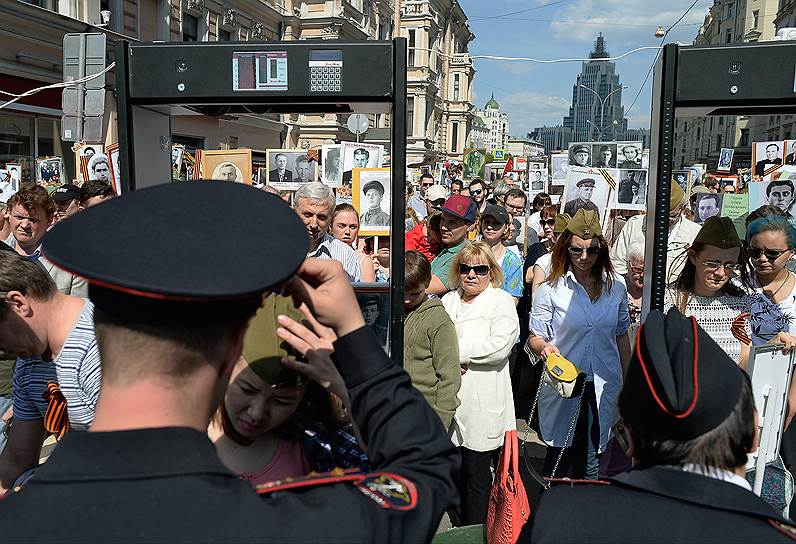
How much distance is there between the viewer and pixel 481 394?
3.84m

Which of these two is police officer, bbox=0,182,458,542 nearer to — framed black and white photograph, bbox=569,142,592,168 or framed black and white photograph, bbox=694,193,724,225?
framed black and white photograph, bbox=694,193,724,225

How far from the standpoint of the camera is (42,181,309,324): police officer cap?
99cm

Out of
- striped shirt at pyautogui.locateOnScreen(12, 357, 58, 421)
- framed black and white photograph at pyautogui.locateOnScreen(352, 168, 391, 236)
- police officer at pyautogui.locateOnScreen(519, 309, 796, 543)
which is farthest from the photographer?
framed black and white photograph at pyautogui.locateOnScreen(352, 168, 391, 236)

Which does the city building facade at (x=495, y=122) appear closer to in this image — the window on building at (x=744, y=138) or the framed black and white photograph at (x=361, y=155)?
the window on building at (x=744, y=138)

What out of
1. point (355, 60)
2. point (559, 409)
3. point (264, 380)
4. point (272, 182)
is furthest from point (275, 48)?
point (272, 182)

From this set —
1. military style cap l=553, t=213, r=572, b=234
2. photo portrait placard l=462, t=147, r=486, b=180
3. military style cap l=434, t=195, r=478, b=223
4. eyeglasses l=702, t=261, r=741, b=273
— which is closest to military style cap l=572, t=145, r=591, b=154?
military style cap l=434, t=195, r=478, b=223

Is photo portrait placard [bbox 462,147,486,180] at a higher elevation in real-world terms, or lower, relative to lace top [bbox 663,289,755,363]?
higher

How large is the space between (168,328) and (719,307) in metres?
2.97

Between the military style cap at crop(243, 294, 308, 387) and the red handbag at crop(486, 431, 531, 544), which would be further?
the red handbag at crop(486, 431, 531, 544)

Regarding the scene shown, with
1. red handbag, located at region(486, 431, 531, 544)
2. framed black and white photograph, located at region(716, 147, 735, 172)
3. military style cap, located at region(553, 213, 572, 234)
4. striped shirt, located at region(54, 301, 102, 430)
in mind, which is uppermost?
framed black and white photograph, located at region(716, 147, 735, 172)

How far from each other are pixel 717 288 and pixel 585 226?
85 centimetres

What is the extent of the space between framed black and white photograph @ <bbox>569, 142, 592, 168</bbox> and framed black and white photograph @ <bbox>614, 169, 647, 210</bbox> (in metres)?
3.20

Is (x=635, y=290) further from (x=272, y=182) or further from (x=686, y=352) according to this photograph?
(x=272, y=182)

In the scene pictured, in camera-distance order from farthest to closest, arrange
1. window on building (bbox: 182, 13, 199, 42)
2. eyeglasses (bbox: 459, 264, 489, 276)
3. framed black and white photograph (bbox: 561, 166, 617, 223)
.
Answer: window on building (bbox: 182, 13, 199, 42), framed black and white photograph (bbox: 561, 166, 617, 223), eyeglasses (bbox: 459, 264, 489, 276)
